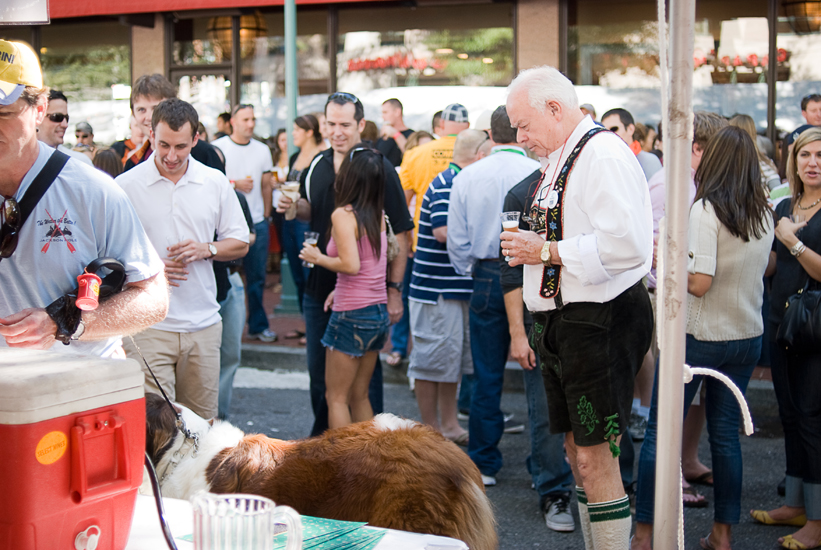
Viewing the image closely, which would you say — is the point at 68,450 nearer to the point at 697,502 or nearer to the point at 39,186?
the point at 39,186

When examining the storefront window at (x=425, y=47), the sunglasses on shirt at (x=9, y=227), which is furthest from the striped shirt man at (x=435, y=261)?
the storefront window at (x=425, y=47)

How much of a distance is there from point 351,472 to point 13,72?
1703mm

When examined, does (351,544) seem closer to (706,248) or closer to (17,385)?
(17,385)

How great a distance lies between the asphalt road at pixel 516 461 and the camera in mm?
4250

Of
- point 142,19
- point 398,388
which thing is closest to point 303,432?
point 398,388

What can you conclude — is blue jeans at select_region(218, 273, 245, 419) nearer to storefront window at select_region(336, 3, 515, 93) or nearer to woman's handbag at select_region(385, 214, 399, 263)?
woman's handbag at select_region(385, 214, 399, 263)

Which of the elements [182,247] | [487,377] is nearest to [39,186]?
[182,247]

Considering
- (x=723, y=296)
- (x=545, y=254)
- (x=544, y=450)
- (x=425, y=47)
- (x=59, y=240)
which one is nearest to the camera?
(x=59, y=240)

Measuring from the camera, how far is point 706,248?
3896mm

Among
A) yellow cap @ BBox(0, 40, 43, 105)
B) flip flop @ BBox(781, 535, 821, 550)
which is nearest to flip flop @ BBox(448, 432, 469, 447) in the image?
flip flop @ BBox(781, 535, 821, 550)

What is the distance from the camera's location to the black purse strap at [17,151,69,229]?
2.43 meters

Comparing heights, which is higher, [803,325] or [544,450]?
[803,325]

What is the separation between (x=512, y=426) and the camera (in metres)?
6.16

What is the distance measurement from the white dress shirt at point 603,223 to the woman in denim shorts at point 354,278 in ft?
6.20
